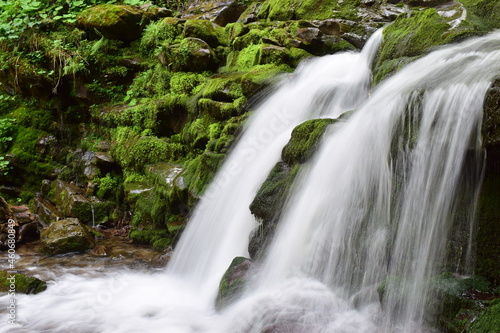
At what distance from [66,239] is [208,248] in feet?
8.14

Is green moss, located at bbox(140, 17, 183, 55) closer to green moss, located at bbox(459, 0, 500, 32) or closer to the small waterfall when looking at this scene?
the small waterfall

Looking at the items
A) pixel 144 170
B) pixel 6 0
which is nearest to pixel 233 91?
pixel 144 170

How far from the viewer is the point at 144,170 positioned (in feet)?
23.5

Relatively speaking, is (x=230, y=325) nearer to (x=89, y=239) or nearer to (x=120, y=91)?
(x=89, y=239)

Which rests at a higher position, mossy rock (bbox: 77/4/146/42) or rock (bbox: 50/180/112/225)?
mossy rock (bbox: 77/4/146/42)

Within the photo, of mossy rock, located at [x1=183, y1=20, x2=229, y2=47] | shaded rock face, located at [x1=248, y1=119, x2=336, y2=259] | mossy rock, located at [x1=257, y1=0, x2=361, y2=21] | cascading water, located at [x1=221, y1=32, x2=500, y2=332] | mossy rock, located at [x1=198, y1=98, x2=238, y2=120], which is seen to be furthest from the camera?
mossy rock, located at [x1=257, y1=0, x2=361, y2=21]

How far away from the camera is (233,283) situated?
3.68 metres

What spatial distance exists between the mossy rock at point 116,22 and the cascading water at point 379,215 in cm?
752

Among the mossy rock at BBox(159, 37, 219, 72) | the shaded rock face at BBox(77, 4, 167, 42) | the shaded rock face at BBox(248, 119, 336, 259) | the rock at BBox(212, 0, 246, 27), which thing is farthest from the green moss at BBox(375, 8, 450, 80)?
the shaded rock face at BBox(77, 4, 167, 42)

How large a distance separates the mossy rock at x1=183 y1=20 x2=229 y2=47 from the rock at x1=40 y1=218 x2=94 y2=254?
4.71 metres

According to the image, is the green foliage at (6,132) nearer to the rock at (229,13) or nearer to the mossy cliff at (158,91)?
the mossy cliff at (158,91)

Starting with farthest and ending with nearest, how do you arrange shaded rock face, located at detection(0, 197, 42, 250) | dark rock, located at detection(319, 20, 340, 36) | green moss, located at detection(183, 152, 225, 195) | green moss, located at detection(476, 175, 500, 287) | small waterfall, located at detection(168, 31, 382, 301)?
dark rock, located at detection(319, 20, 340, 36) < shaded rock face, located at detection(0, 197, 42, 250) < green moss, located at detection(183, 152, 225, 195) < small waterfall, located at detection(168, 31, 382, 301) < green moss, located at detection(476, 175, 500, 287)

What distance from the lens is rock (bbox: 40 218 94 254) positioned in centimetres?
590

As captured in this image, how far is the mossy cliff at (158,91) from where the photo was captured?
5766 millimetres
